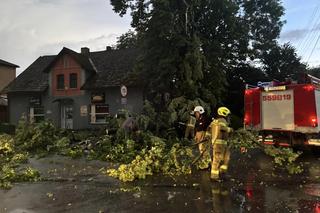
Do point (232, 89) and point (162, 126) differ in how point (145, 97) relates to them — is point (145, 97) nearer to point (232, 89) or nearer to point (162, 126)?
point (232, 89)

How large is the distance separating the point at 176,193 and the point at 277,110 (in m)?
6.40

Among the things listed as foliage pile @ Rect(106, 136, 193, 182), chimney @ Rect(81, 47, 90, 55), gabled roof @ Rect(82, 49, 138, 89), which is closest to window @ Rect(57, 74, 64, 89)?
gabled roof @ Rect(82, 49, 138, 89)

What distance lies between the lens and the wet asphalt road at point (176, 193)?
8711 mm

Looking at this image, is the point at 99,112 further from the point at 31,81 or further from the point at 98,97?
the point at 31,81

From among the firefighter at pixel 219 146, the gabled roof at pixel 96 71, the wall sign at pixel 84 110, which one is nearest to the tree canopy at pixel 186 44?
the gabled roof at pixel 96 71

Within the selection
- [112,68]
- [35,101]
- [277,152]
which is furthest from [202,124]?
[35,101]

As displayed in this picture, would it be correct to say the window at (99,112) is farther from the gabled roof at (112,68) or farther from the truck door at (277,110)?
A: the truck door at (277,110)

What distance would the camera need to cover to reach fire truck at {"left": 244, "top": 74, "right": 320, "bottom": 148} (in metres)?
14.2

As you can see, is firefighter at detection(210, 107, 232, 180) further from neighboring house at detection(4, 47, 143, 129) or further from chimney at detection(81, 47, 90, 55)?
chimney at detection(81, 47, 90, 55)

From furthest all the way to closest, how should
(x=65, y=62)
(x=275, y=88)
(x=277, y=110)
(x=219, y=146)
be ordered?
1. (x=65, y=62)
2. (x=275, y=88)
3. (x=277, y=110)
4. (x=219, y=146)

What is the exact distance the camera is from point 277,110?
1517cm

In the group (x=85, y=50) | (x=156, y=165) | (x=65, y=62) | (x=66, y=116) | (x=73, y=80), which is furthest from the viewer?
(x=85, y=50)

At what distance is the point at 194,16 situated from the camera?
28.1 m

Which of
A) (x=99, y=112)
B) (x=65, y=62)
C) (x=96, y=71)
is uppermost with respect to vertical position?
(x=65, y=62)
